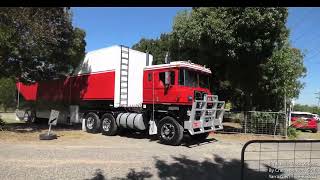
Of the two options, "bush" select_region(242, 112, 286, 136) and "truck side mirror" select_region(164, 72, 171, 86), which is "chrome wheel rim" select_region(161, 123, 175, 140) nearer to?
"truck side mirror" select_region(164, 72, 171, 86)

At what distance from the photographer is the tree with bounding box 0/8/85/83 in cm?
1844

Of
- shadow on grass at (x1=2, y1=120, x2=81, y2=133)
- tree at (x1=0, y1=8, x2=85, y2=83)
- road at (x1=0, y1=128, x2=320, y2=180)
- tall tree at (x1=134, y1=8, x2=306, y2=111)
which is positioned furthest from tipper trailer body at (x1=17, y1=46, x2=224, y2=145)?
tall tree at (x1=134, y1=8, x2=306, y2=111)

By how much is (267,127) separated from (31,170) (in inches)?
571

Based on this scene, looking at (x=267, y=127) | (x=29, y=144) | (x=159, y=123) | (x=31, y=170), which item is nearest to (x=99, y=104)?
(x=159, y=123)

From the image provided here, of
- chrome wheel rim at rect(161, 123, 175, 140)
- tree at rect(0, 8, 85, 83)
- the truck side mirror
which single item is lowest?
chrome wheel rim at rect(161, 123, 175, 140)

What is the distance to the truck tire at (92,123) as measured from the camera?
66.3 feet

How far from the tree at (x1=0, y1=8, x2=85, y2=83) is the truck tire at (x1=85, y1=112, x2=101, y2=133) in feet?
12.6

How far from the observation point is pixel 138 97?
61.4 ft

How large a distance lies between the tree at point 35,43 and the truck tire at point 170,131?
7.19 metres

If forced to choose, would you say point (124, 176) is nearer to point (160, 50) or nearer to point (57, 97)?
point (57, 97)

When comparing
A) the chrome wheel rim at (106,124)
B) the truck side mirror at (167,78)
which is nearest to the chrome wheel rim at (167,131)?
the truck side mirror at (167,78)

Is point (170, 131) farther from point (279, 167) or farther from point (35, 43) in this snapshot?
point (35, 43)

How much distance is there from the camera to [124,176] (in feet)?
32.4
